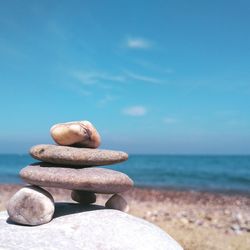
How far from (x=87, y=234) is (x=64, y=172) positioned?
79cm

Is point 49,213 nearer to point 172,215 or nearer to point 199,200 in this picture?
point 172,215

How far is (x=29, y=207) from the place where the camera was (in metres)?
4.84

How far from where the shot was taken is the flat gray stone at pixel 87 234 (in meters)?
4.49

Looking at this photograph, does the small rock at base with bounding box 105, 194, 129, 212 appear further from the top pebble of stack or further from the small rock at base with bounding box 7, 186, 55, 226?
the small rock at base with bounding box 7, 186, 55, 226

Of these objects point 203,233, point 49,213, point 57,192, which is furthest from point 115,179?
point 57,192

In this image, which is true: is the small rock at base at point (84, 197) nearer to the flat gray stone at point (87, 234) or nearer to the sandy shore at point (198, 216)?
the flat gray stone at point (87, 234)

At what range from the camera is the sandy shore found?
27.5 feet

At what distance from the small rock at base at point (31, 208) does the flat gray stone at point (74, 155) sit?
46 cm

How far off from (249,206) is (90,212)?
1019cm

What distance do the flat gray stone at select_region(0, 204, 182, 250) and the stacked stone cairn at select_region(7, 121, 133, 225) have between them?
0.65 ft

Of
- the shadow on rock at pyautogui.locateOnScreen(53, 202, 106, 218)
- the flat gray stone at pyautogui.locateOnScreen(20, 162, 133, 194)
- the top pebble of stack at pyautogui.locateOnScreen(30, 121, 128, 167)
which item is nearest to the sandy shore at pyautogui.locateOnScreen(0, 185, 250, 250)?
the shadow on rock at pyautogui.locateOnScreen(53, 202, 106, 218)

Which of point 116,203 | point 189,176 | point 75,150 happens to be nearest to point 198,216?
point 116,203

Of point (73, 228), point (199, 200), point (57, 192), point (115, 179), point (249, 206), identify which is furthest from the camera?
point (57, 192)

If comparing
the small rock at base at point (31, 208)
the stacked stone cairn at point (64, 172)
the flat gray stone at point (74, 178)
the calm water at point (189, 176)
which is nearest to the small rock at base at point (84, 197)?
the stacked stone cairn at point (64, 172)
